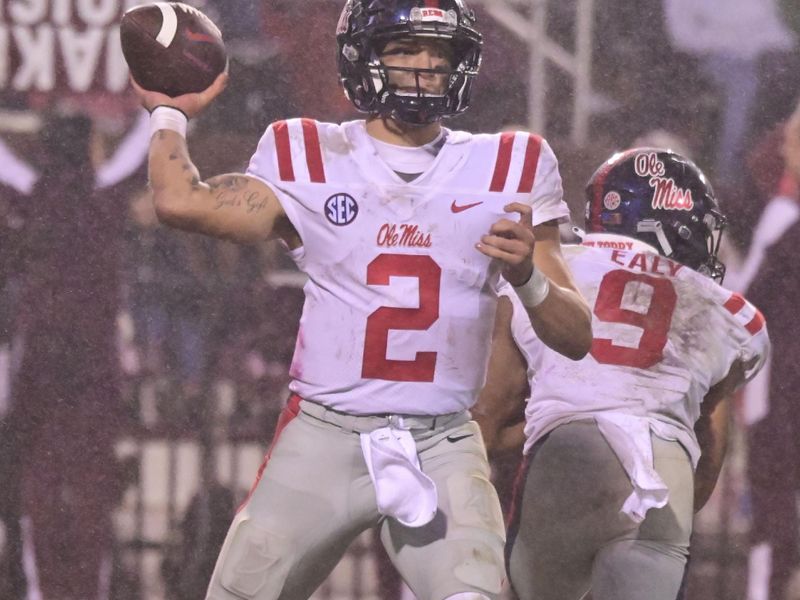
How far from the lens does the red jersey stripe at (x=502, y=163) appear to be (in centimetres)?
277

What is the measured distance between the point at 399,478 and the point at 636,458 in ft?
2.21

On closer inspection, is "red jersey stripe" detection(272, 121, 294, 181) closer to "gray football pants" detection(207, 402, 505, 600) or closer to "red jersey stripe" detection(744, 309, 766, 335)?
"gray football pants" detection(207, 402, 505, 600)

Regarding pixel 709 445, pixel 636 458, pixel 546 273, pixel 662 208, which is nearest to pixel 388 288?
pixel 546 273

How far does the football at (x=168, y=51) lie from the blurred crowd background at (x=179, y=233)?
1.42 m

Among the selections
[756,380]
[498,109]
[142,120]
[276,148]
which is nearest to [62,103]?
[142,120]

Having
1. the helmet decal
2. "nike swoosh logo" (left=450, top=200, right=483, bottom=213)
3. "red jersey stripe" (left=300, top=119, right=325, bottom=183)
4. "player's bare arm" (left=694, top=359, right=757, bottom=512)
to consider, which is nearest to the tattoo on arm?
"red jersey stripe" (left=300, top=119, right=325, bottom=183)

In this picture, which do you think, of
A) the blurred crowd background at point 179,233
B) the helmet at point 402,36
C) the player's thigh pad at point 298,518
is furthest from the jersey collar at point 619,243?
the player's thigh pad at point 298,518

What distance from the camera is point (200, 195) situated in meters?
2.66

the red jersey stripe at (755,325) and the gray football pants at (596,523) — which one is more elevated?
the red jersey stripe at (755,325)

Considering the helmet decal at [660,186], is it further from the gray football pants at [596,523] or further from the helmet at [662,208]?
the gray football pants at [596,523]

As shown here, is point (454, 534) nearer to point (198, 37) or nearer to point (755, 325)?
point (198, 37)

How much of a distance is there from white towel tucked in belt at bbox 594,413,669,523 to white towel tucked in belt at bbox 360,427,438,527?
591 millimetres

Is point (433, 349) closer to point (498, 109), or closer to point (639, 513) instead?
point (639, 513)

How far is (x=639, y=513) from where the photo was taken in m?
3.05
